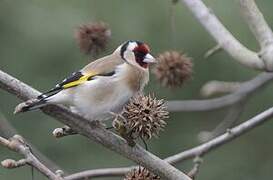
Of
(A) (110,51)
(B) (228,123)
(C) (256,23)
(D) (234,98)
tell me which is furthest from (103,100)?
(A) (110,51)

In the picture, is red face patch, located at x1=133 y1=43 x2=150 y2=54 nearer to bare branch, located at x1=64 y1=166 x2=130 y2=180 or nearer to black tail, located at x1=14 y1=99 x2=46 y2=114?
bare branch, located at x1=64 y1=166 x2=130 y2=180

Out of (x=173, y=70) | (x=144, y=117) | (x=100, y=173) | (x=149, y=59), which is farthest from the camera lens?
(x=173, y=70)

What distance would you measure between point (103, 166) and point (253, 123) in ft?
11.2

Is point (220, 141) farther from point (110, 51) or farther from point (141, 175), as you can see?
point (110, 51)

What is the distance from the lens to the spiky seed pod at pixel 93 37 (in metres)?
3.52

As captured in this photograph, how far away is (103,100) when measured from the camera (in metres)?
3.06

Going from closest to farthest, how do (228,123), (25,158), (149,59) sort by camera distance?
(25,158) → (149,59) → (228,123)

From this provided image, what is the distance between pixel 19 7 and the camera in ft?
23.0

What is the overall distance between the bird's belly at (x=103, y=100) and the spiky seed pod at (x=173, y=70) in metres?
0.49

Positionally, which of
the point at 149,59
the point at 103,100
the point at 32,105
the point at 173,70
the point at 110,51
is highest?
the point at 110,51

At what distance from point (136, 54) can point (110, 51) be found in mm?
2985

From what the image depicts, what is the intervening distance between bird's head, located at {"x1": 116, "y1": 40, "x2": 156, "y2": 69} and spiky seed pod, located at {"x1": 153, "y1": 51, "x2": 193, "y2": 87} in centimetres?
22


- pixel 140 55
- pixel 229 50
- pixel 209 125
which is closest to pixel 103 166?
pixel 209 125

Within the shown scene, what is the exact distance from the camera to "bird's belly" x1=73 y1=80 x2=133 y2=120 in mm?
2973
